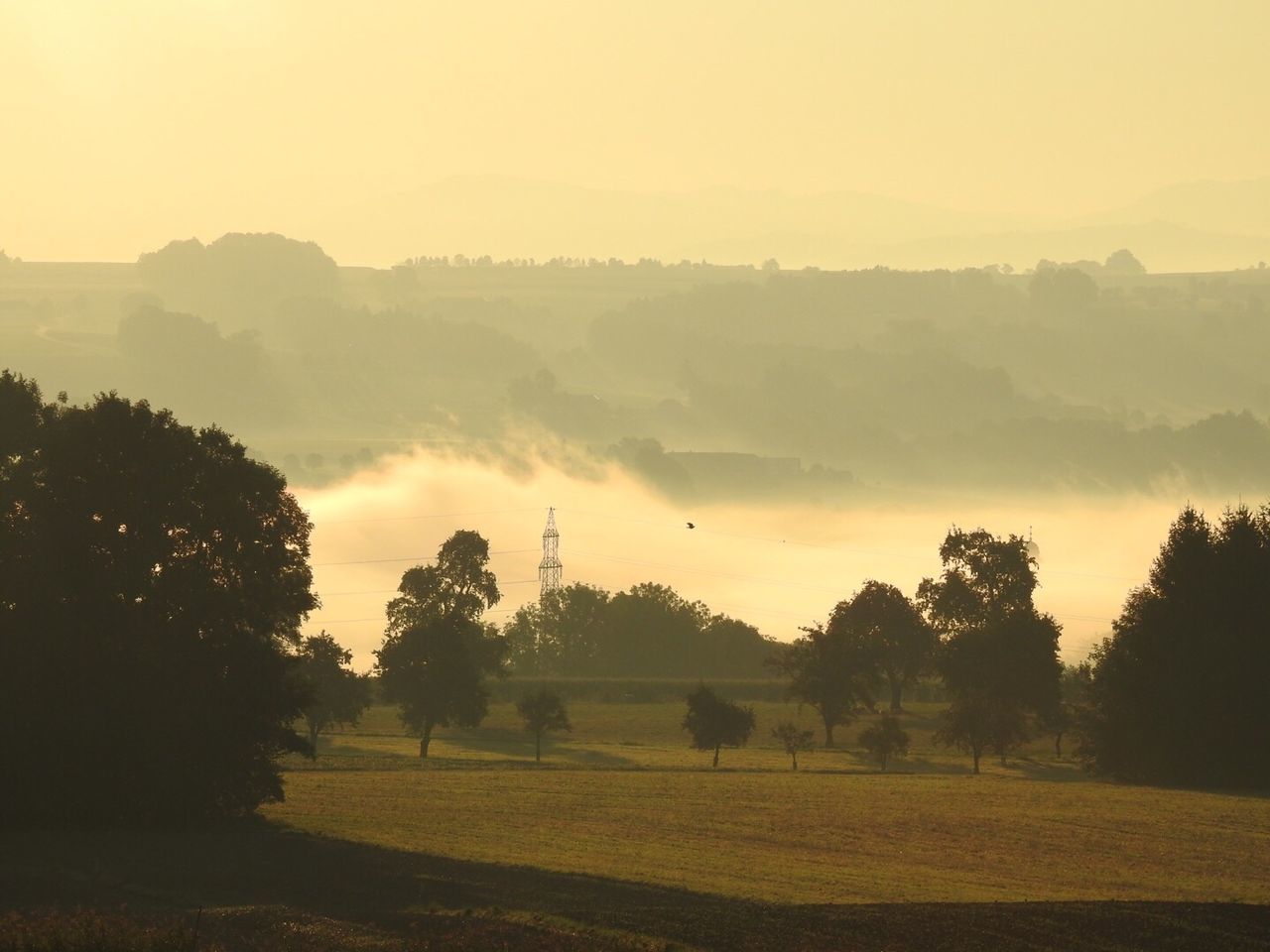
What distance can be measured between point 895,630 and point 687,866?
105977 mm

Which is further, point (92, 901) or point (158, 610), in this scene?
point (158, 610)

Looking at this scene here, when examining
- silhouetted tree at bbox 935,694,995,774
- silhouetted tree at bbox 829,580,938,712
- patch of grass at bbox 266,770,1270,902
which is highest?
silhouetted tree at bbox 829,580,938,712

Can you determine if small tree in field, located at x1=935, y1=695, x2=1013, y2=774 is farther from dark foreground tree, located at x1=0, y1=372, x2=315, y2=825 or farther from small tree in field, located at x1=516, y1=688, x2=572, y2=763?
dark foreground tree, located at x1=0, y1=372, x2=315, y2=825

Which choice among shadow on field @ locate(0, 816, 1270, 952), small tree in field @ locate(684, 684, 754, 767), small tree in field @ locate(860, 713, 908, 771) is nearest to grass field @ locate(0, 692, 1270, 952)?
shadow on field @ locate(0, 816, 1270, 952)

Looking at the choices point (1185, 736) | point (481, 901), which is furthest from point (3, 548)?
point (1185, 736)

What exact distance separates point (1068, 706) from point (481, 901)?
8887cm

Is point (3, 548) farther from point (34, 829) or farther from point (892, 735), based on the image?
point (892, 735)

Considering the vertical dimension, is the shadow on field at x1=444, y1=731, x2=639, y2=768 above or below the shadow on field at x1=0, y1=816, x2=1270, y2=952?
above

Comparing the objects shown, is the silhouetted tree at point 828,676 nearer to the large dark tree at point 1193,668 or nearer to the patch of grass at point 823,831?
the large dark tree at point 1193,668

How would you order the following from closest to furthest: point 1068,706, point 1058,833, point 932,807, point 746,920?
1. point 746,920
2. point 1058,833
3. point 932,807
4. point 1068,706

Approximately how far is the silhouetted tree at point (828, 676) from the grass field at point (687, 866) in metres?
→ 41.6

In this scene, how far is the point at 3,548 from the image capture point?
245 ft

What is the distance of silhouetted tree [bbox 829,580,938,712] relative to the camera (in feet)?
535

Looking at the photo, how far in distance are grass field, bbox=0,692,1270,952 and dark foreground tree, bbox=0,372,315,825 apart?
3691 mm
